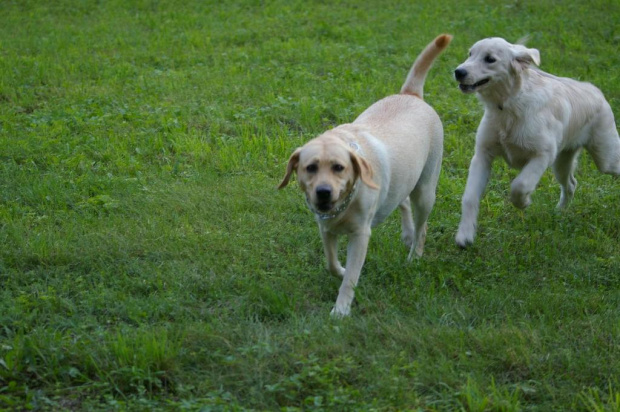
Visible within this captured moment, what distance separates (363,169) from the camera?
482 cm

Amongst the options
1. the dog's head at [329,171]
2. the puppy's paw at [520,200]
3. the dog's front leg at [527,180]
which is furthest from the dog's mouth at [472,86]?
the dog's head at [329,171]

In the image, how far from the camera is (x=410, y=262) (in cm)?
580

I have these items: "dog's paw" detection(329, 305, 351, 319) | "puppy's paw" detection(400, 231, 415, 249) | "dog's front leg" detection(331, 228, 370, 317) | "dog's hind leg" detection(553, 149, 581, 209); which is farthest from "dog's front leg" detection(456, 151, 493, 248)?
"dog's paw" detection(329, 305, 351, 319)

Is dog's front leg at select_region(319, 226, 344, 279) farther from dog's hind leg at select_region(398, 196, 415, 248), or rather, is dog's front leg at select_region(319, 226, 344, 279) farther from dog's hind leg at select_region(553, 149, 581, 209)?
dog's hind leg at select_region(553, 149, 581, 209)

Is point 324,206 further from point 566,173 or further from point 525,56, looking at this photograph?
point 566,173

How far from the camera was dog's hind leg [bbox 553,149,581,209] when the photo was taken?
699 cm

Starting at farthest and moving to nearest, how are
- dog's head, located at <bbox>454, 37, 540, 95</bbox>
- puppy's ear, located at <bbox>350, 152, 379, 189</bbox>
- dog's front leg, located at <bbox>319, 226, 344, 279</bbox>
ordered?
dog's head, located at <bbox>454, 37, 540, 95</bbox>
dog's front leg, located at <bbox>319, 226, 344, 279</bbox>
puppy's ear, located at <bbox>350, 152, 379, 189</bbox>

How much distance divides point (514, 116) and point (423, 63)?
0.81 metres

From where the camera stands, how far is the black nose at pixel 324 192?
468 cm

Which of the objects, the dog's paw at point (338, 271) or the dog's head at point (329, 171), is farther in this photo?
the dog's paw at point (338, 271)

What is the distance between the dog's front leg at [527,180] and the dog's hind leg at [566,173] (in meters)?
0.88

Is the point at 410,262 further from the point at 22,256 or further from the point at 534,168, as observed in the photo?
the point at 22,256

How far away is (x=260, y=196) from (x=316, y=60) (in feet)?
14.7

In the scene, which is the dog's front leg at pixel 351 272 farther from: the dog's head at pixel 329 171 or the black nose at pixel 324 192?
the black nose at pixel 324 192
